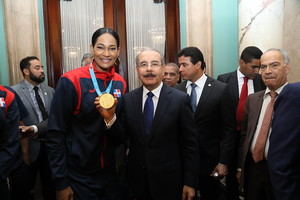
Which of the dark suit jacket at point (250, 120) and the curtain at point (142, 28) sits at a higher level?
the curtain at point (142, 28)

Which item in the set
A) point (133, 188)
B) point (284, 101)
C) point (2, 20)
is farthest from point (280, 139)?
point (2, 20)

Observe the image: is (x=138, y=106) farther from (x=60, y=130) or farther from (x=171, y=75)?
(x=171, y=75)

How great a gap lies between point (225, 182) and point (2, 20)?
3.67 metres

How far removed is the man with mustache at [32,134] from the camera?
10.7ft

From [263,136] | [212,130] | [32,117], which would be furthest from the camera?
[32,117]

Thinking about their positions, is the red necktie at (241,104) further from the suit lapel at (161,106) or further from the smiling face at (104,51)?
the smiling face at (104,51)

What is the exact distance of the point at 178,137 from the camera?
2072mm

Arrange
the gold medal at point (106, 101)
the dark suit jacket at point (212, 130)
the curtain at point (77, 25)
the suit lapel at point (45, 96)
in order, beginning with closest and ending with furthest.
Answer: the gold medal at point (106, 101) < the dark suit jacket at point (212, 130) < the suit lapel at point (45, 96) < the curtain at point (77, 25)

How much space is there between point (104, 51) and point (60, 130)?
1.97ft

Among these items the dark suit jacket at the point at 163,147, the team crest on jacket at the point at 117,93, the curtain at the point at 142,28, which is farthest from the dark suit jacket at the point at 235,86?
the curtain at the point at 142,28

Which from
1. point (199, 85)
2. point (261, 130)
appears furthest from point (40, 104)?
point (261, 130)

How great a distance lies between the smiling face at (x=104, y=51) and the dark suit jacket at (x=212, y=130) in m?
1.03

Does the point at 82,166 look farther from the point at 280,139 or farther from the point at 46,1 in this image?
the point at 46,1

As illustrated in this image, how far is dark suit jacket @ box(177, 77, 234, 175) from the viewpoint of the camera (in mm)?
2586
